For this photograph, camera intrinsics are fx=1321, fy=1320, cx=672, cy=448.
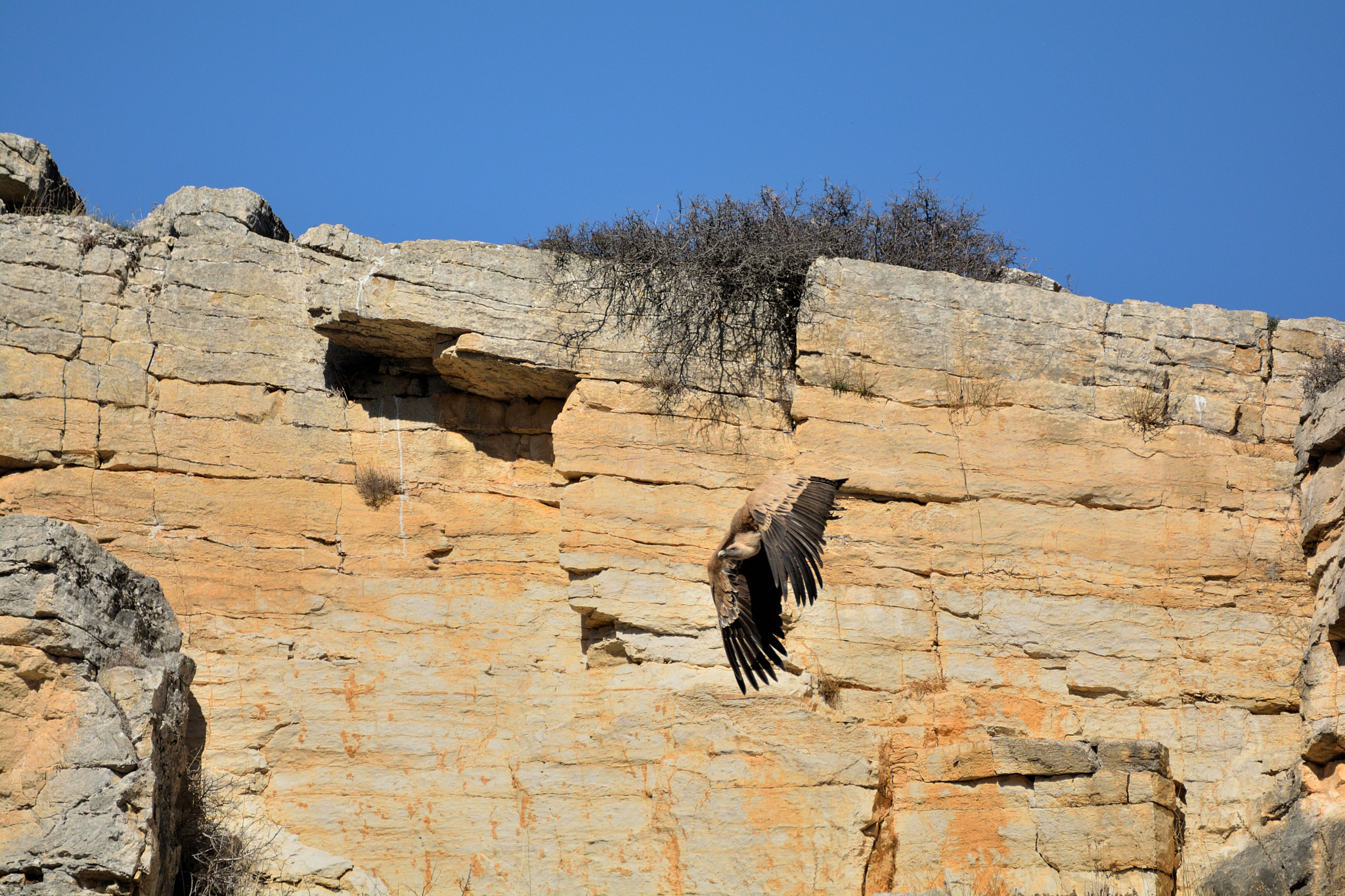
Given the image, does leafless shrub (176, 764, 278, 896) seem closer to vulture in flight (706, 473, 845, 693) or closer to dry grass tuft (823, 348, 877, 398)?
vulture in flight (706, 473, 845, 693)

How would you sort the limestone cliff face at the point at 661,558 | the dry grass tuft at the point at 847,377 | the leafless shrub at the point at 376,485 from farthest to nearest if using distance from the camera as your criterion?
the dry grass tuft at the point at 847,377 → the leafless shrub at the point at 376,485 → the limestone cliff face at the point at 661,558

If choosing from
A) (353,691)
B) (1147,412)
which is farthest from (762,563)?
(1147,412)

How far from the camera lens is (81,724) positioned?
7582 mm

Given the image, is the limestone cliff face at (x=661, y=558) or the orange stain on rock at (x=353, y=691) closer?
the limestone cliff face at (x=661, y=558)

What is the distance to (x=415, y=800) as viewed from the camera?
8930mm

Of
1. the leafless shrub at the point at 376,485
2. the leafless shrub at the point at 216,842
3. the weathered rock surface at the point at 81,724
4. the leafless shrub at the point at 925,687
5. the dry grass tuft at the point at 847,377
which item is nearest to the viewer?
the weathered rock surface at the point at 81,724

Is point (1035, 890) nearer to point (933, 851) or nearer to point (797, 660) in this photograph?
point (933, 851)

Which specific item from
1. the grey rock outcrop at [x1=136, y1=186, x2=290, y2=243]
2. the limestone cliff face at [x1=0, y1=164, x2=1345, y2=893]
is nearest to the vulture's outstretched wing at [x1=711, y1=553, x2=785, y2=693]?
the limestone cliff face at [x1=0, y1=164, x2=1345, y2=893]

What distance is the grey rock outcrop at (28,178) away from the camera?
33.9ft

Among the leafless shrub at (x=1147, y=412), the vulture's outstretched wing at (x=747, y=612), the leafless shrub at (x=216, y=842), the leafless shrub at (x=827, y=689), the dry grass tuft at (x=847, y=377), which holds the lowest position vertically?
the leafless shrub at (x=216, y=842)

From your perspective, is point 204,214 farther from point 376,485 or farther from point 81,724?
point 81,724

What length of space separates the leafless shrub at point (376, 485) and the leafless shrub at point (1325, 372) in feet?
23.8

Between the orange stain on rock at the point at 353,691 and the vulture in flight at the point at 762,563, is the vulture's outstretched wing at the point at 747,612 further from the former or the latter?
the orange stain on rock at the point at 353,691

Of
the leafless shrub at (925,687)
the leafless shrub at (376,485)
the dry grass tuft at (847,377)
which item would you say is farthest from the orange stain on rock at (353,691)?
the dry grass tuft at (847,377)
